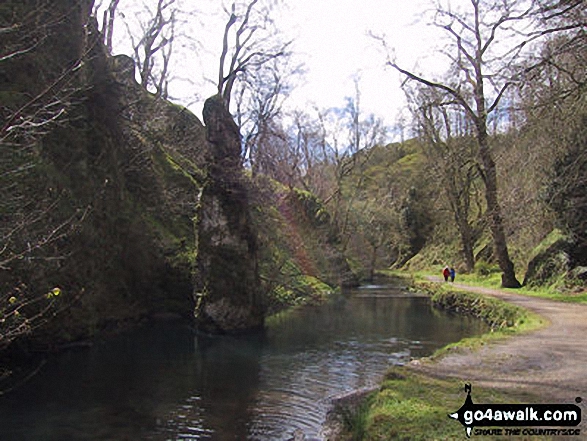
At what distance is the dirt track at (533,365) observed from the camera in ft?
23.0

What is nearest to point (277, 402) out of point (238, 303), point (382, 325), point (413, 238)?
point (238, 303)

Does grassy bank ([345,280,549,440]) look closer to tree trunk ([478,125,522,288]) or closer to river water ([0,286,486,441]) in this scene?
river water ([0,286,486,441])

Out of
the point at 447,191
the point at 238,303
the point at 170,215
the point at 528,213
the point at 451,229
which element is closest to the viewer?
the point at 238,303

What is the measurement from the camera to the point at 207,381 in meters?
10.7

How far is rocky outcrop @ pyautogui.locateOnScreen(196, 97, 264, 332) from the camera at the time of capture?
17016 mm

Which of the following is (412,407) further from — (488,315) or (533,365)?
(488,315)

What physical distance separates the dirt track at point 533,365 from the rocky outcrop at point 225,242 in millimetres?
8913

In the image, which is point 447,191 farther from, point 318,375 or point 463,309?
point 318,375

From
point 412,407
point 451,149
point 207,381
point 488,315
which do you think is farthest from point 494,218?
point 412,407

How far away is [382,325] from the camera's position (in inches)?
749

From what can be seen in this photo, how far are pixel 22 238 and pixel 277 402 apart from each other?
18.3 feet

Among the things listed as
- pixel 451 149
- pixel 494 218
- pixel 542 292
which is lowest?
pixel 542 292

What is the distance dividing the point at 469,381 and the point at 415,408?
72.6 inches

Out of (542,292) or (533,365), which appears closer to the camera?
(533,365)
